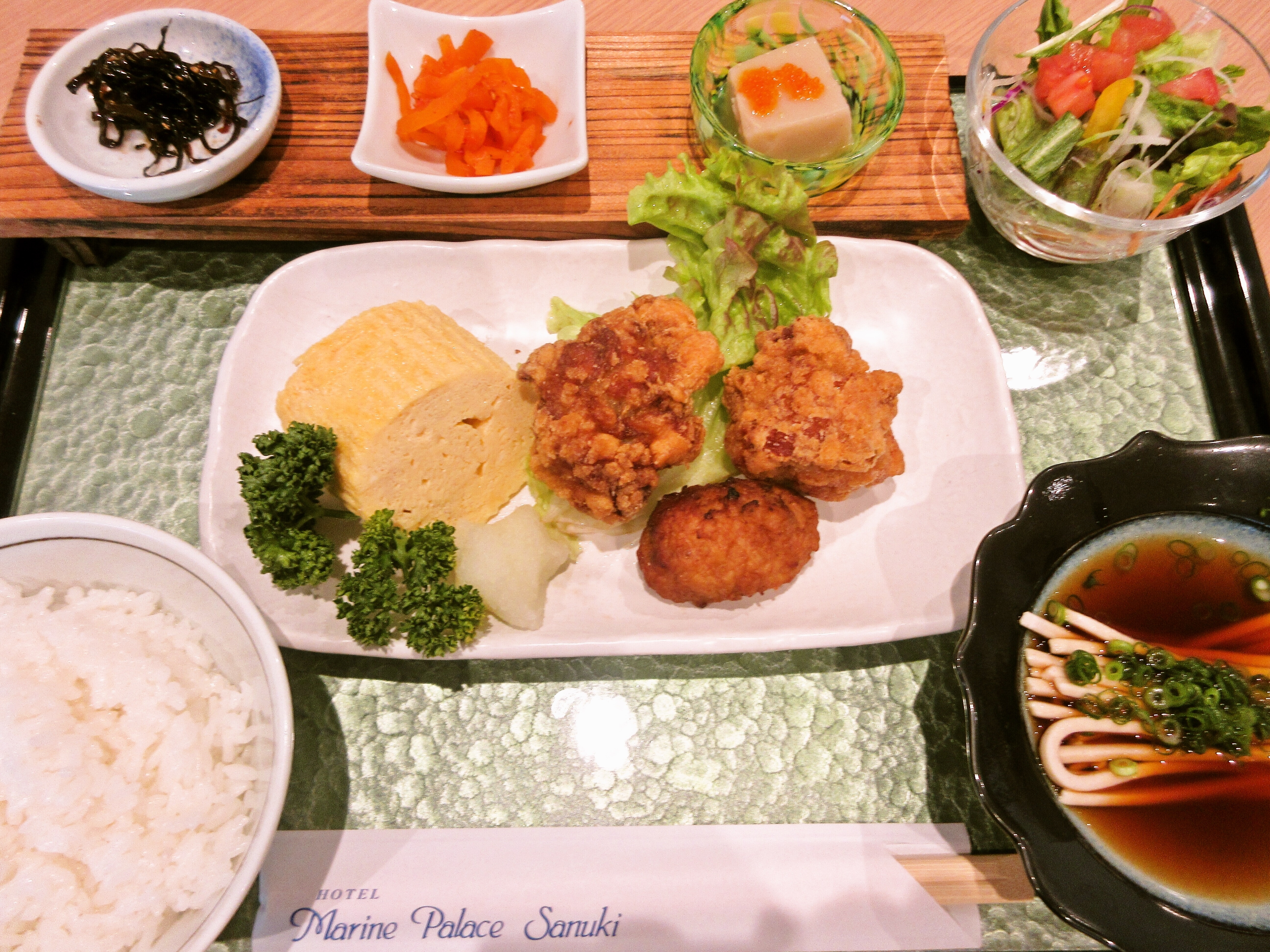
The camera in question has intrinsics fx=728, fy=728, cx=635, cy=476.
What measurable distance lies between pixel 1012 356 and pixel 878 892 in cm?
196

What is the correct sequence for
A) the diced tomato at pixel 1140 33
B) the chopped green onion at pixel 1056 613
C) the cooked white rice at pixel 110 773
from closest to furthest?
1. the cooked white rice at pixel 110 773
2. the chopped green onion at pixel 1056 613
3. the diced tomato at pixel 1140 33

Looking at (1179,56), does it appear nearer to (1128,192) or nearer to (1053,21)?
(1053,21)

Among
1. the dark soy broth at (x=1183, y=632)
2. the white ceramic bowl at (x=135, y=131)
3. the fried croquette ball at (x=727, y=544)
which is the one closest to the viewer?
the dark soy broth at (x=1183, y=632)

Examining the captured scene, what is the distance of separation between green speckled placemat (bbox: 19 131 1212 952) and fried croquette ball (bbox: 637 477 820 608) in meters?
0.34

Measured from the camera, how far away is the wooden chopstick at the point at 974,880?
6.49ft

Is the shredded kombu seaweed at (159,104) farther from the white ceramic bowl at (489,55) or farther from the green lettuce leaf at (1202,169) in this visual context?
the green lettuce leaf at (1202,169)

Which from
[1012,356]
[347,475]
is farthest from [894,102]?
[347,475]

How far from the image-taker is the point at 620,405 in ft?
7.16

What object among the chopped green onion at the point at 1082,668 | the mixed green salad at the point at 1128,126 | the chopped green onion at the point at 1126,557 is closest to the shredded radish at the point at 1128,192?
Answer: the mixed green salad at the point at 1128,126

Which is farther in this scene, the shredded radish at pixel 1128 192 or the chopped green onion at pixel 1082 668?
the shredded radish at pixel 1128 192

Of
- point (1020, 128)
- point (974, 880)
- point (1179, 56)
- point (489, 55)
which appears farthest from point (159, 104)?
point (1179, 56)

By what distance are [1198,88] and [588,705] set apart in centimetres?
308

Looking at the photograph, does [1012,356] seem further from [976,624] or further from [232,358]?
[232,358]

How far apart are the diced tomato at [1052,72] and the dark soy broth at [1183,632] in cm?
168
